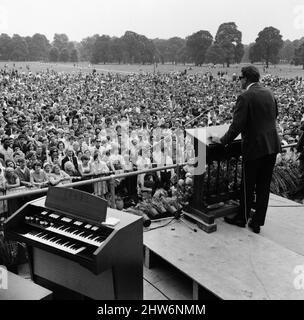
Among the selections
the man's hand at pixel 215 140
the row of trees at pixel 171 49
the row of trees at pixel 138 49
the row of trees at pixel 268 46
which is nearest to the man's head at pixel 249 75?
the man's hand at pixel 215 140

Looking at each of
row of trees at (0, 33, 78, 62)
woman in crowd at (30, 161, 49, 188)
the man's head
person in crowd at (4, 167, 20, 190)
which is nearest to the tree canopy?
row of trees at (0, 33, 78, 62)

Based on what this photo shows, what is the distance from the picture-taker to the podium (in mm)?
4465

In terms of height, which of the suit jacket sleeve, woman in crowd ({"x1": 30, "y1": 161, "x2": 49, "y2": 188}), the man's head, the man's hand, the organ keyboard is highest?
the man's head

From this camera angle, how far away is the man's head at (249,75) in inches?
164

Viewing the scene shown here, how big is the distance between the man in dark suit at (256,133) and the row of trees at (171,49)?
7699 centimetres

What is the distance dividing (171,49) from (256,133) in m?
116

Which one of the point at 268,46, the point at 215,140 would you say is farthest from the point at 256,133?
the point at 268,46

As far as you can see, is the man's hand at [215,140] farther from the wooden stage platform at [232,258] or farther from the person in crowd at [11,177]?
the person in crowd at [11,177]

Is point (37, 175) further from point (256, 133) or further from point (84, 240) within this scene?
point (256, 133)

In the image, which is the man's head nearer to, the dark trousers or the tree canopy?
the dark trousers

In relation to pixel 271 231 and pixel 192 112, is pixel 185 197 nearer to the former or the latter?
pixel 271 231

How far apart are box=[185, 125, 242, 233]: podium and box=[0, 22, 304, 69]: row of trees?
7656 centimetres

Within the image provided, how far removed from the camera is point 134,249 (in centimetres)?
337
